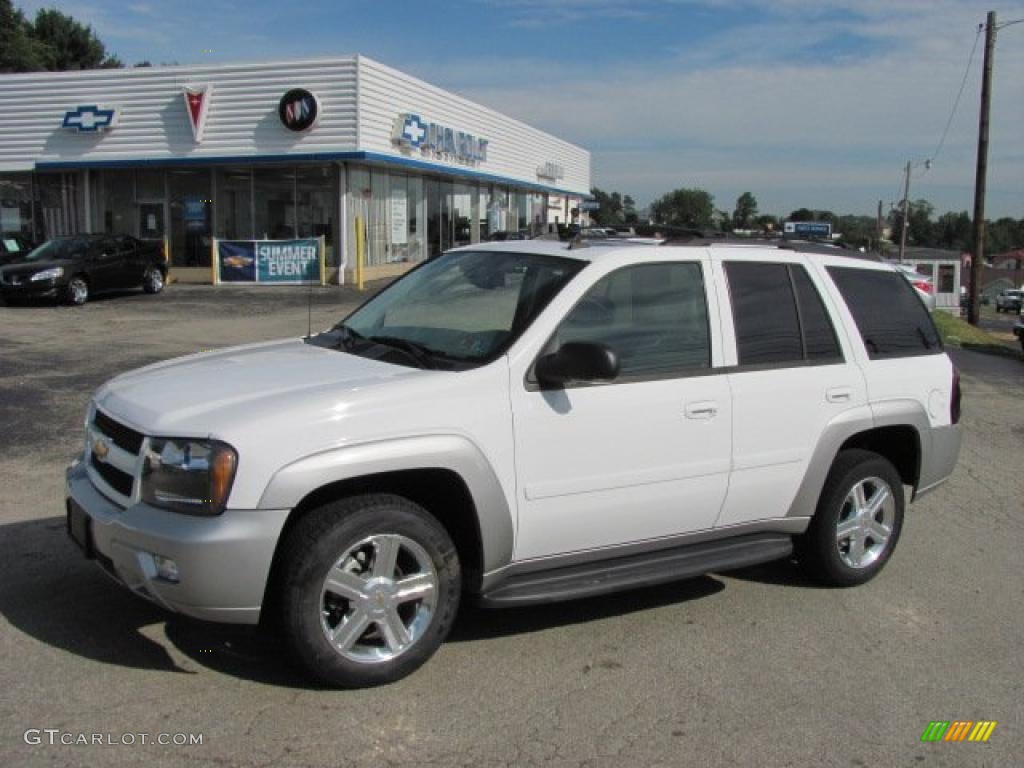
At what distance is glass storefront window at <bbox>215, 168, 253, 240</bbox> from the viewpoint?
27094 mm

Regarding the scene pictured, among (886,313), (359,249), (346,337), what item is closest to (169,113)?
(359,249)

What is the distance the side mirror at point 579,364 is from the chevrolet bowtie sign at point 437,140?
972 inches

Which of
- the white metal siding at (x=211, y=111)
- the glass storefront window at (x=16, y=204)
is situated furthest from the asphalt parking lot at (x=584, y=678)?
the glass storefront window at (x=16, y=204)

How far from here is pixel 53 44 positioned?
57.0 m

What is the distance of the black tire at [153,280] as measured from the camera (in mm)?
22906

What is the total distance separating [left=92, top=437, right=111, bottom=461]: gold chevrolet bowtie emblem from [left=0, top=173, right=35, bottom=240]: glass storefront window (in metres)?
28.1

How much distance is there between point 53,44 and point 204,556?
63040mm

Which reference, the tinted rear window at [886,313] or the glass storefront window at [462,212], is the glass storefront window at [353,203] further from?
the tinted rear window at [886,313]

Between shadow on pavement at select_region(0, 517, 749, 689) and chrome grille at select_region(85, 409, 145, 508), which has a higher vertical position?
chrome grille at select_region(85, 409, 145, 508)

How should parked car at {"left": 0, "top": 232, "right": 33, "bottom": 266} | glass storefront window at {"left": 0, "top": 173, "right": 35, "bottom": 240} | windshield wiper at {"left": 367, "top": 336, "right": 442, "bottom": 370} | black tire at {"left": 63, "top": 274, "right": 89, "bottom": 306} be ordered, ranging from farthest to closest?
glass storefront window at {"left": 0, "top": 173, "right": 35, "bottom": 240}
parked car at {"left": 0, "top": 232, "right": 33, "bottom": 266}
black tire at {"left": 63, "top": 274, "right": 89, "bottom": 306}
windshield wiper at {"left": 367, "top": 336, "right": 442, "bottom": 370}

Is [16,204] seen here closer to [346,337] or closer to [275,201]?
[275,201]

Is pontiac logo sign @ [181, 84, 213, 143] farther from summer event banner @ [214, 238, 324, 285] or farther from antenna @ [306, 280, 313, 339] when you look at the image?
antenna @ [306, 280, 313, 339]

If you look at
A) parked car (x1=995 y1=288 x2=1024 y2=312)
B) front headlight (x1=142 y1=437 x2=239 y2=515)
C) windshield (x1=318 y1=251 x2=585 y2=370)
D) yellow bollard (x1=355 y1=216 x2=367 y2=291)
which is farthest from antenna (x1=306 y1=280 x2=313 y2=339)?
parked car (x1=995 y1=288 x2=1024 y2=312)

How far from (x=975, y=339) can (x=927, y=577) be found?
2138 cm
